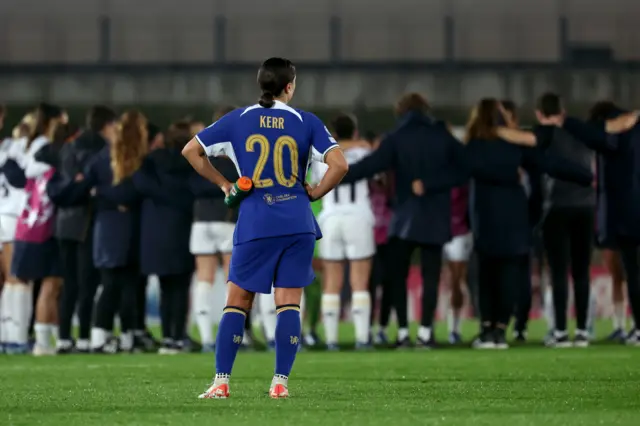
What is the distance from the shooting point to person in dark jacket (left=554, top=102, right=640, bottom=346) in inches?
537

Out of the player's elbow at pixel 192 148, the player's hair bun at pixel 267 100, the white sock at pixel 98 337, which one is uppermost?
the player's hair bun at pixel 267 100

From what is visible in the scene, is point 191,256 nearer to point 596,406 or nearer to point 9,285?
point 9,285

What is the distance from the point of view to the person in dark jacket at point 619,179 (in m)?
13.6

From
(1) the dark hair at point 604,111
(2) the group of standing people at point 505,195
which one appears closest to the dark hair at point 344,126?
(2) the group of standing people at point 505,195

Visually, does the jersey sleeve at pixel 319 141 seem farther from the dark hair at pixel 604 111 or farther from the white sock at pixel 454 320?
the white sock at pixel 454 320

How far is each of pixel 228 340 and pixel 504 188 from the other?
6232 mm

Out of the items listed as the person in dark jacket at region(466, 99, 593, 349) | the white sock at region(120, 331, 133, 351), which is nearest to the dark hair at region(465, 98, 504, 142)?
the person in dark jacket at region(466, 99, 593, 349)

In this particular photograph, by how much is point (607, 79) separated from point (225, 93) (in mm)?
8101

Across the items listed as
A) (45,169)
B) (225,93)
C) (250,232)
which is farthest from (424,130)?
(225,93)

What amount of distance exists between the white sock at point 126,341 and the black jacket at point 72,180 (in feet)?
3.20

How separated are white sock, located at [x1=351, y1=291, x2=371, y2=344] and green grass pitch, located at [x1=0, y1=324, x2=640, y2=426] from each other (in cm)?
83

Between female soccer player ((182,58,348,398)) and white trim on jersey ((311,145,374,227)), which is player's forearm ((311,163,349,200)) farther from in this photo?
white trim on jersey ((311,145,374,227))

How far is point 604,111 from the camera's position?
1400cm

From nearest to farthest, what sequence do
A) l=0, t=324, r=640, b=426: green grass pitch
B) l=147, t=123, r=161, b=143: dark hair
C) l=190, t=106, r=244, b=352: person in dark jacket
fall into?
l=0, t=324, r=640, b=426: green grass pitch < l=190, t=106, r=244, b=352: person in dark jacket < l=147, t=123, r=161, b=143: dark hair
